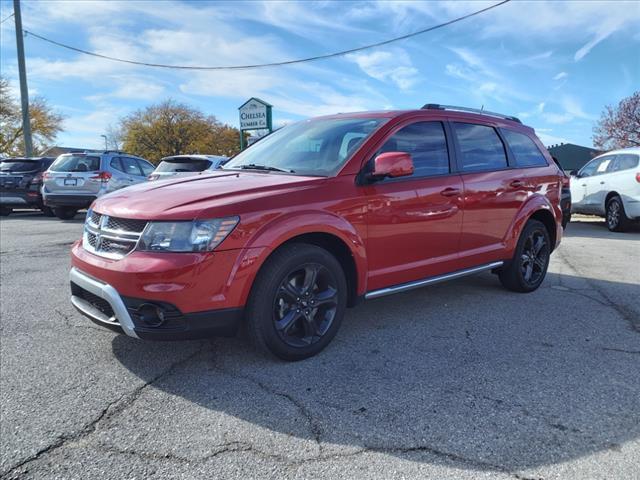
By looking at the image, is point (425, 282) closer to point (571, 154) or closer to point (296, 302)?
point (296, 302)

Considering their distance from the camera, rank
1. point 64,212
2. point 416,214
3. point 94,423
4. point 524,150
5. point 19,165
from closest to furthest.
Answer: point 94,423
point 416,214
point 524,150
point 64,212
point 19,165

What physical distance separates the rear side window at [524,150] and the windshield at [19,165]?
1257 cm

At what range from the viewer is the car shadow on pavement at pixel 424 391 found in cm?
232

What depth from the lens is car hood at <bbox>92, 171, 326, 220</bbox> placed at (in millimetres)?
2814

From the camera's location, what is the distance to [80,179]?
11641 mm

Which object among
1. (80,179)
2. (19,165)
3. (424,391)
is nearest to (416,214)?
(424,391)

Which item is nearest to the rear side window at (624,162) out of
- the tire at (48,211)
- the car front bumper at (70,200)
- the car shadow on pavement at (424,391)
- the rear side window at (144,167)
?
the car shadow on pavement at (424,391)

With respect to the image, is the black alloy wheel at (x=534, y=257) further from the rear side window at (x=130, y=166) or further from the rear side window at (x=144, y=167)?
the rear side window at (x=144, y=167)

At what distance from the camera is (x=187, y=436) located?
2357mm

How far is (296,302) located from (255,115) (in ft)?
40.6

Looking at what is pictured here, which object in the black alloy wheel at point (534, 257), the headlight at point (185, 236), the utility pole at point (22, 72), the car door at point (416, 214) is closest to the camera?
the headlight at point (185, 236)

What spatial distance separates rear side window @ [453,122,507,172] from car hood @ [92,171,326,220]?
169cm

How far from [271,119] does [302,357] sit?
39.7ft

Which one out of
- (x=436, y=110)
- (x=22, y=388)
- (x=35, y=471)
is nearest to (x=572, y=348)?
(x=436, y=110)
